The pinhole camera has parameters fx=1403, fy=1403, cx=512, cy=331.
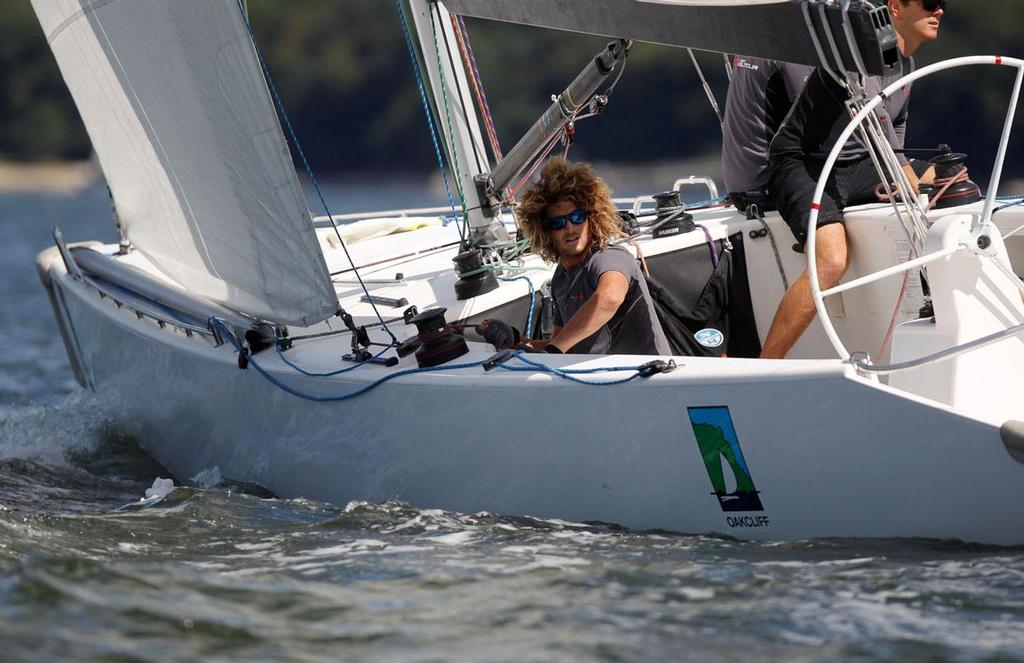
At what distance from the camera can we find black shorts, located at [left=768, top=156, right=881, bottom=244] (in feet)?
14.8

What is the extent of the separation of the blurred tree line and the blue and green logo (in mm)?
29991

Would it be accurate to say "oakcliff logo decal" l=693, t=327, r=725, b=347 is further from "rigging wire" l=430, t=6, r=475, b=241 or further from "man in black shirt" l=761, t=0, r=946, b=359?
"rigging wire" l=430, t=6, r=475, b=241

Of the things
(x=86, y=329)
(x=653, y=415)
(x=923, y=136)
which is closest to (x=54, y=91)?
(x=923, y=136)

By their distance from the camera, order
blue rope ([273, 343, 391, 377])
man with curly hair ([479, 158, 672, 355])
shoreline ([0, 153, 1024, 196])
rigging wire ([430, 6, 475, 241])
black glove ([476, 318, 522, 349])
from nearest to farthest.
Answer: man with curly hair ([479, 158, 672, 355]) < black glove ([476, 318, 522, 349]) < blue rope ([273, 343, 391, 377]) < rigging wire ([430, 6, 475, 241]) < shoreline ([0, 153, 1024, 196])

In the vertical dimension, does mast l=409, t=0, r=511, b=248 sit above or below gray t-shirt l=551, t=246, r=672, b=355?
above

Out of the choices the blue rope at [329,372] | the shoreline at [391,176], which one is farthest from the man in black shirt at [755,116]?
the shoreline at [391,176]

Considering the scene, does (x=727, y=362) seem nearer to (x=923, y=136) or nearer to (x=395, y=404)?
(x=395, y=404)

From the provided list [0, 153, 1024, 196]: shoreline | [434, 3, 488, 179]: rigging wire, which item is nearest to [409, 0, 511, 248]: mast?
[434, 3, 488, 179]: rigging wire

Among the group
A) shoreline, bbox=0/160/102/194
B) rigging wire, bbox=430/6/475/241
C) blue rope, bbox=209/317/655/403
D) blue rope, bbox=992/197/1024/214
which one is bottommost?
blue rope, bbox=992/197/1024/214

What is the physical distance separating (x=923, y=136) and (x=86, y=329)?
31.1 meters

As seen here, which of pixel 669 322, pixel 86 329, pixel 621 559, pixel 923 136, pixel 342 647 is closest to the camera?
pixel 342 647

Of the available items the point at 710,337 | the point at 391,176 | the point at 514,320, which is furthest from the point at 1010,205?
the point at 391,176

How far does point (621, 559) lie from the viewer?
344 centimetres

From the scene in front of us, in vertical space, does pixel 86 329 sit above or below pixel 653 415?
above
